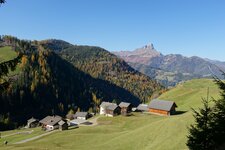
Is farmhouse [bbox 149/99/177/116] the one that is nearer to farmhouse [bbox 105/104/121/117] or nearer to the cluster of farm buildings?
the cluster of farm buildings

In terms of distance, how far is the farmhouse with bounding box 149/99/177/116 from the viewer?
12075 centimetres

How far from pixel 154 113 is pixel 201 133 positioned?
104m

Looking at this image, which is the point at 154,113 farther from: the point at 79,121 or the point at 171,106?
the point at 79,121

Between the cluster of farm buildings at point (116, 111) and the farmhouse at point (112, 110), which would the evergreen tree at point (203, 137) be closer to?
the cluster of farm buildings at point (116, 111)

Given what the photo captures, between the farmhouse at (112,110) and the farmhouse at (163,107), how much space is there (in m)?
17.5

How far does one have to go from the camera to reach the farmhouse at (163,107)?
121 metres

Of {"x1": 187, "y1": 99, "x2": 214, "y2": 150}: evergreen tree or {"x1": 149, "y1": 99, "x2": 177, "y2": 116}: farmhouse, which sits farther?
{"x1": 149, "y1": 99, "x2": 177, "y2": 116}: farmhouse

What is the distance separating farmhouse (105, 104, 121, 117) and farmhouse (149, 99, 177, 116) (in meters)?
17.5

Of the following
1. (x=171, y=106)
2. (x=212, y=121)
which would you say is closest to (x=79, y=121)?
(x=171, y=106)

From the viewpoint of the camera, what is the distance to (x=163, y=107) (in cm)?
12412

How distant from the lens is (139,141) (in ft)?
223

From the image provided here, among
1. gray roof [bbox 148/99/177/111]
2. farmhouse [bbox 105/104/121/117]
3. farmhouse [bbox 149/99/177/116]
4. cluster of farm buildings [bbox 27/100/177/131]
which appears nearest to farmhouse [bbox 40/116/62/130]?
cluster of farm buildings [bbox 27/100/177/131]

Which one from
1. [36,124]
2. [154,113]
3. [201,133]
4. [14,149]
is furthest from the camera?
[36,124]

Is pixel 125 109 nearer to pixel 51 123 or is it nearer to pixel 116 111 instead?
pixel 116 111
